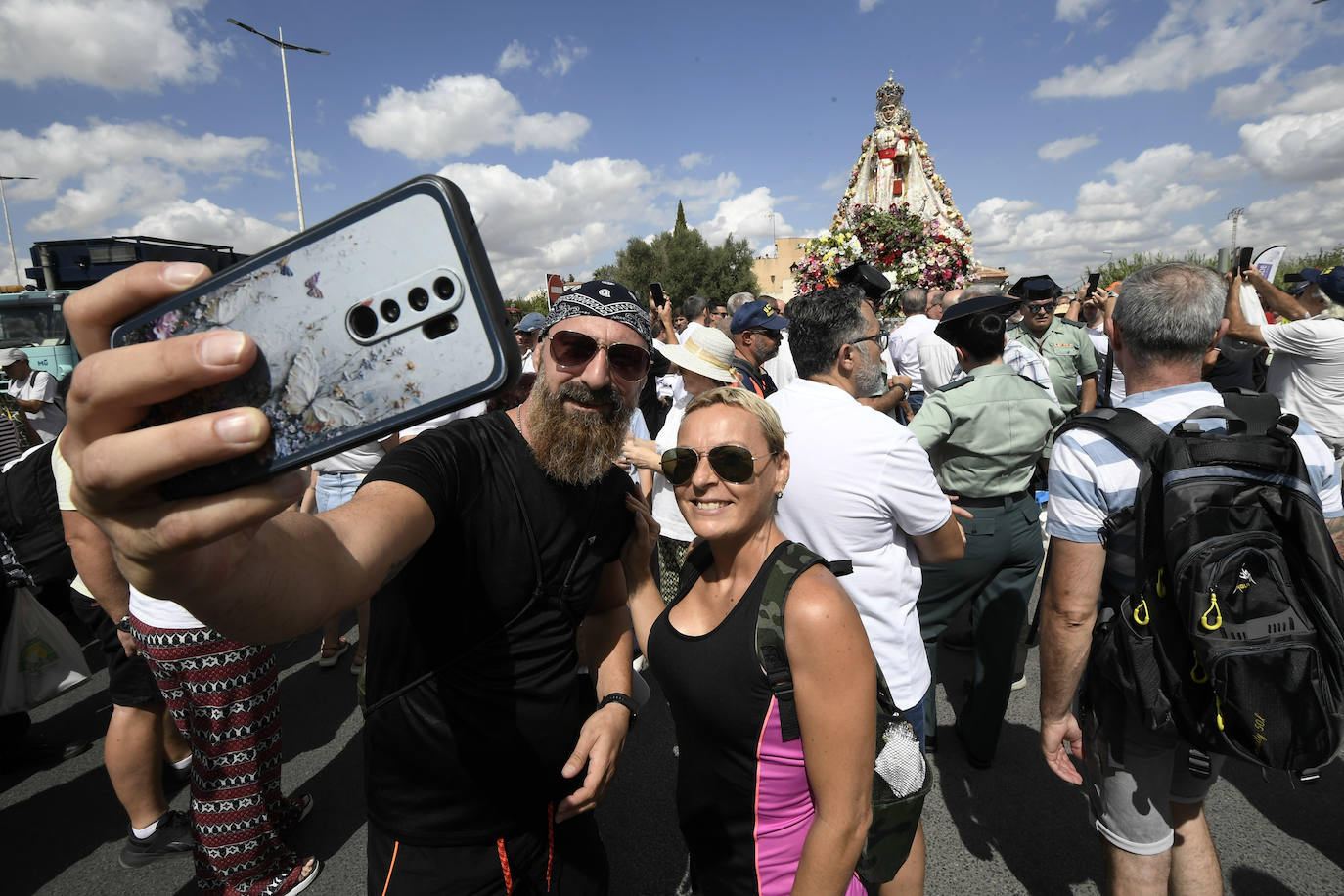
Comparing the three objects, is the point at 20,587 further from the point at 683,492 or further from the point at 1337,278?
the point at 1337,278

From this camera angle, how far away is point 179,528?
64cm

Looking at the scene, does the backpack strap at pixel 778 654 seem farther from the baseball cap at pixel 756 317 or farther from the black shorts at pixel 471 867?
the baseball cap at pixel 756 317

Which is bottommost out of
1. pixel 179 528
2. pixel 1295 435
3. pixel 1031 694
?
pixel 1031 694

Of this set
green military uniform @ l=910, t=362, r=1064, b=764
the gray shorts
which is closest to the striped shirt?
the gray shorts

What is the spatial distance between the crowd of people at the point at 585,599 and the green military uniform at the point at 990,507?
0.69 metres

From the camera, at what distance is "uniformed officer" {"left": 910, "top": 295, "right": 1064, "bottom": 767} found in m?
3.04

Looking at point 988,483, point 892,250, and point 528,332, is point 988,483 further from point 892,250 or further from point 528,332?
point 892,250

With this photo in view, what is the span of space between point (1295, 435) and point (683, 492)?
1887 millimetres

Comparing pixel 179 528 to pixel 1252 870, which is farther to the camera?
pixel 1252 870

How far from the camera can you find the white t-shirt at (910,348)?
616 cm

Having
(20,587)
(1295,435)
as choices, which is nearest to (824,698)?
(1295,435)

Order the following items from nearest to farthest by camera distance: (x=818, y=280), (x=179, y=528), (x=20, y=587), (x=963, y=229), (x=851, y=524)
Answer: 1. (x=179, y=528)
2. (x=851, y=524)
3. (x=20, y=587)
4. (x=818, y=280)
5. (x=963, y=229)

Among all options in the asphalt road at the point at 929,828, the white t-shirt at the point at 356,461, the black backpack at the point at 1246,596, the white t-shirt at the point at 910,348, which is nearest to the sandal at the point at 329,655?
the asphalt road at the point at 929,828

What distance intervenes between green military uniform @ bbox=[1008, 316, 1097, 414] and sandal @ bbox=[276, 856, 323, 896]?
6.36 m
